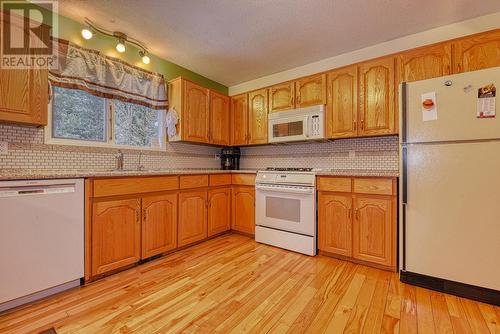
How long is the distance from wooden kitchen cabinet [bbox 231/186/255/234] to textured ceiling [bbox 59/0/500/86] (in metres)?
1.86

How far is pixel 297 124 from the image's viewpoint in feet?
9.69

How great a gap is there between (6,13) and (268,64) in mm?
2624

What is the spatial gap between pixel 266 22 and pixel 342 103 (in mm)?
1265

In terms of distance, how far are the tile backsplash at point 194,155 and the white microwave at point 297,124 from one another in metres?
0.37

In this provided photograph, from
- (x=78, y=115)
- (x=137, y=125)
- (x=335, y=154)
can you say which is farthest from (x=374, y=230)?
(x=78, y=115)

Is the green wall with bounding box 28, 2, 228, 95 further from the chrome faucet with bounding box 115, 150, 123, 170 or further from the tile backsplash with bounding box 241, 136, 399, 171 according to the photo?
the tile backsplash with bounding box 241, 136, 399, 171

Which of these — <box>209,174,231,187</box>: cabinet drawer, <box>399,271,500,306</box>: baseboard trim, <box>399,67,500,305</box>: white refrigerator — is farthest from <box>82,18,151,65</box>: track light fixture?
<box>399,271,500,306</box>: baseboard trim

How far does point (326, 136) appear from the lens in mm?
2793

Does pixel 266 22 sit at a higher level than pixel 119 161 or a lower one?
higher

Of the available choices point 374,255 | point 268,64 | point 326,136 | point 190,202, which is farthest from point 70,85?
point 374,255

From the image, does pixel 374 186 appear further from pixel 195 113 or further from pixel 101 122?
pixel 101 122

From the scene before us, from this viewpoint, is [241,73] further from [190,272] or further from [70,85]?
[190,272]

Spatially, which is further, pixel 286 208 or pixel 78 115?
pixel 286 208

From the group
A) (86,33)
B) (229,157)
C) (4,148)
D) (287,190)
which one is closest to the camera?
(4,148)
